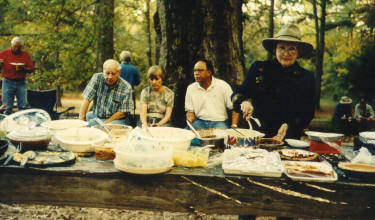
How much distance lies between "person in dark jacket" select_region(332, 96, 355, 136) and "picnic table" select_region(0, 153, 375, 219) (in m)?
9.65

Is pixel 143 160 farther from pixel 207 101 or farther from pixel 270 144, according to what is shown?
pixel 207 101

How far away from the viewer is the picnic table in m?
2.02

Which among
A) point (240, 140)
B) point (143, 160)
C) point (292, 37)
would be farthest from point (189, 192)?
point (292, 37)

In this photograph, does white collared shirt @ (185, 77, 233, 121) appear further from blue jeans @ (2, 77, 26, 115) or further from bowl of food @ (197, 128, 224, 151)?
blue jeans @ (2, 77, 26, 115)

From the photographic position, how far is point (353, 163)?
7.36 feet

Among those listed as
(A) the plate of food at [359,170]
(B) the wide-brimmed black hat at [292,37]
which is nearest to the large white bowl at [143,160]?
(A) the plate of food at [359,170]

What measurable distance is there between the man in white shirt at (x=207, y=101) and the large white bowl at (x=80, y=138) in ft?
7.13

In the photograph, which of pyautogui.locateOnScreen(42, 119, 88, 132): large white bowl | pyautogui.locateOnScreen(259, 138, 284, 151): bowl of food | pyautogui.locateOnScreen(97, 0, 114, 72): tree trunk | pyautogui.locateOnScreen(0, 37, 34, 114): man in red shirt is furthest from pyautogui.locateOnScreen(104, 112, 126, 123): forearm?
pyautogui.locateOnScreen(97, 0, 114, 72): tree trunk

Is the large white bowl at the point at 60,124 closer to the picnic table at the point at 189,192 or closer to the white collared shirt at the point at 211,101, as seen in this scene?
the picnic table at the point at 189,192

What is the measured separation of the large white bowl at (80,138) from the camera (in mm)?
2459

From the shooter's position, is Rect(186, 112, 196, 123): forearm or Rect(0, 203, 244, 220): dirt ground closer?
Rect(0, 203, 244, 220): dirt ground

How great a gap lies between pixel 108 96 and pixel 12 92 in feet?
13.7

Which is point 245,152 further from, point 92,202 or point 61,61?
point 61,61

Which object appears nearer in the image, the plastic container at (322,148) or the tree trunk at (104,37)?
the plastic container at (322,148)
